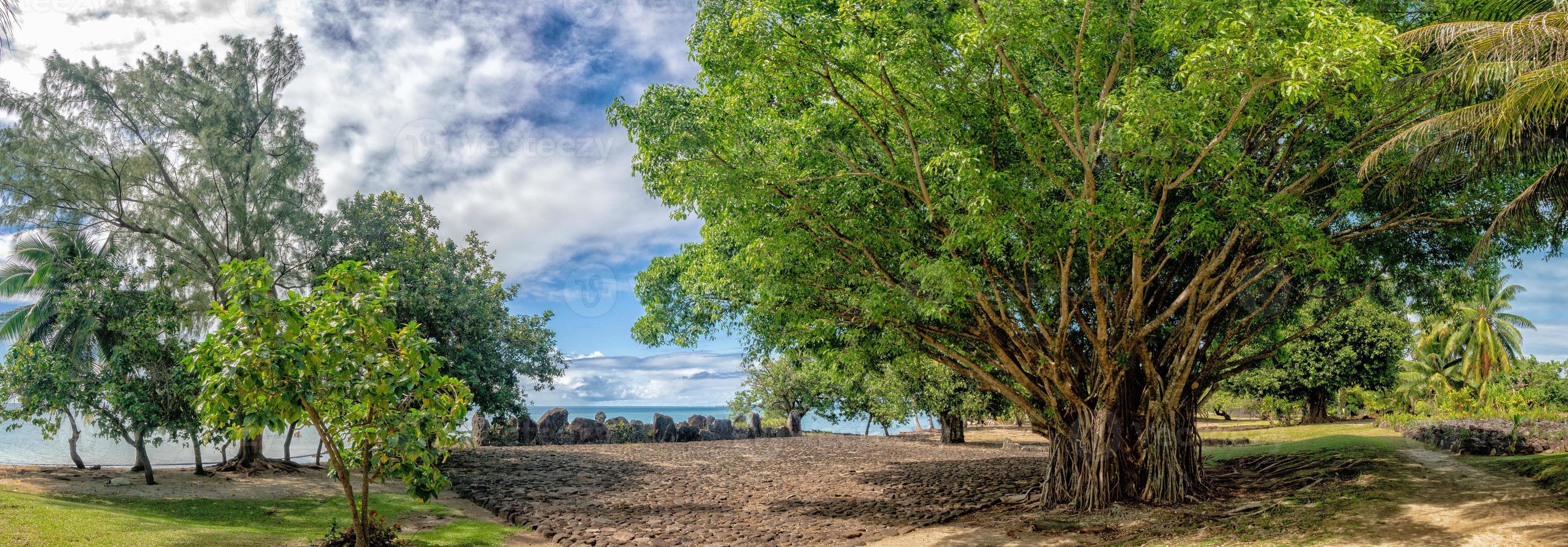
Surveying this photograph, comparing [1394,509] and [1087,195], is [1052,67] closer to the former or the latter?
[1087,195]

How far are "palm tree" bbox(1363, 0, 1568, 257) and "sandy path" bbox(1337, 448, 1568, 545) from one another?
3.33 meters

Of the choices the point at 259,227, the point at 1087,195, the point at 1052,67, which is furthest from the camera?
the point at 259,227

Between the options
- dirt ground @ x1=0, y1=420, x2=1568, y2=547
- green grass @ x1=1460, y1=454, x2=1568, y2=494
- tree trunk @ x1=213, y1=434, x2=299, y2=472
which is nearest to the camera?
dirt ground @ x1=0, y1=420, x2=1568, y2=547

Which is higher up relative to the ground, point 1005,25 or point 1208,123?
point 1005,25

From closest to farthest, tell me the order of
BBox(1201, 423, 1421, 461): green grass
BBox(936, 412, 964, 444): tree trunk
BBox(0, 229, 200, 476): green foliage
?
BBox(0, 229, 200, 476): green foliage < BBox(1201, 423, 1421, 461): green grass < BBox(936, 412, 964, 444): tree trunk

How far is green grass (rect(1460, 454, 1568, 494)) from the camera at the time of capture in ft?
34.9

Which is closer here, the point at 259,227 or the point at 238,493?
the point at 238,493

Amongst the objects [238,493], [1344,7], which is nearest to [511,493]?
[238,493]

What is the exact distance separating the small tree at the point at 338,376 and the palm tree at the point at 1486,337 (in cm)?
5256

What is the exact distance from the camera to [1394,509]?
32.8 ft

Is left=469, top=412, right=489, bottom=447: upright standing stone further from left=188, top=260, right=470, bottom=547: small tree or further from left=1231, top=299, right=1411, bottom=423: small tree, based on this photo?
left=1231, top=299, right=1411, bottom=423: small tree

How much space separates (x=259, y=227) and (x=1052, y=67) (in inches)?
699

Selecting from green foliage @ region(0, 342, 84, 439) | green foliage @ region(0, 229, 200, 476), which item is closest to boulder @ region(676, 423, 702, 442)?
green foliage @ region(0, 229, 200, 476)

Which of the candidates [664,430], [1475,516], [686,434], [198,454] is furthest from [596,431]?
[1475,516]
